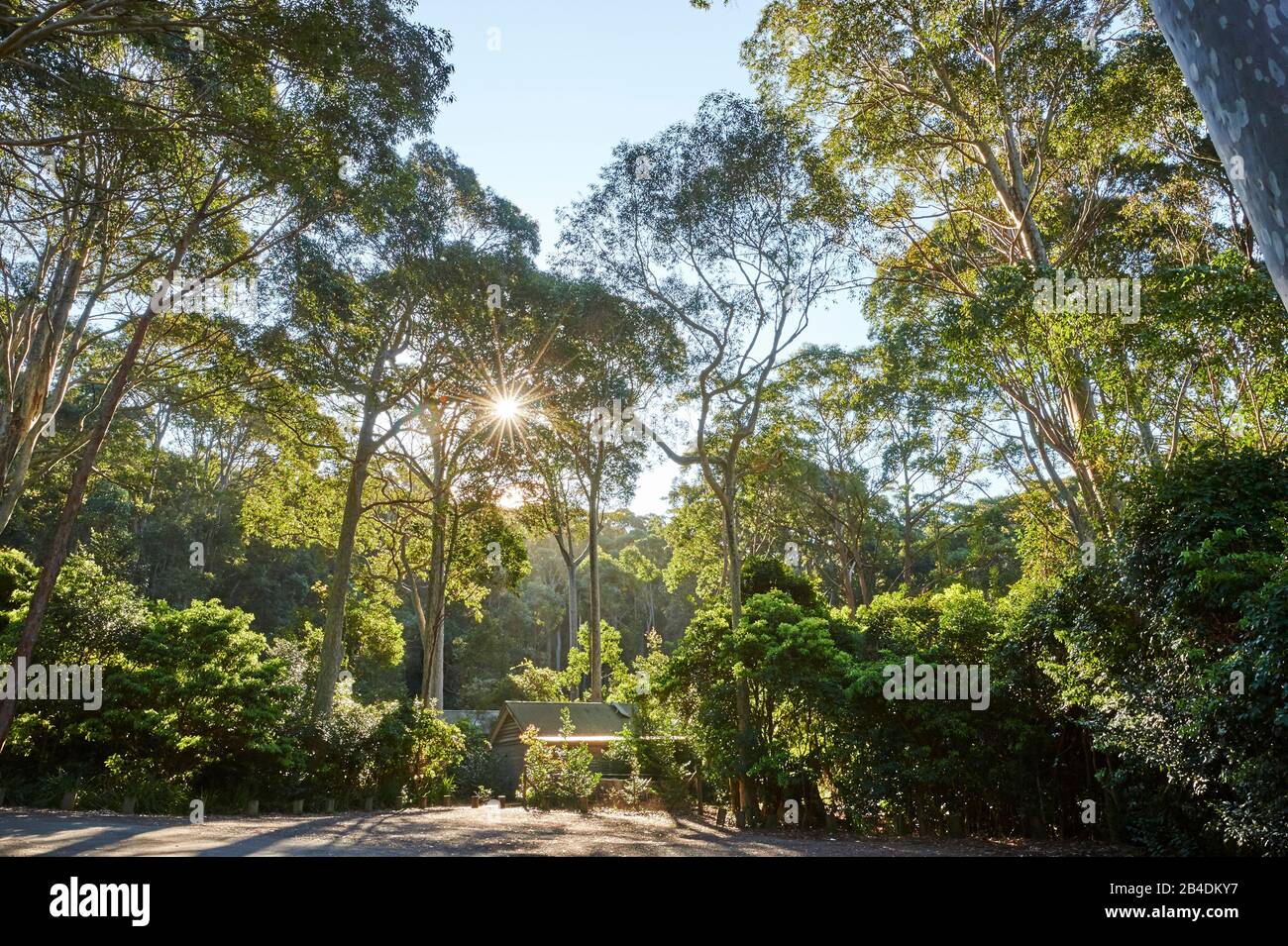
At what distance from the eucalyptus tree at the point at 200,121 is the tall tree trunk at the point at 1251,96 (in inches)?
333

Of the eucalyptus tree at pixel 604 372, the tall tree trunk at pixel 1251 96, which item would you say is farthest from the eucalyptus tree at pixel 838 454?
the tall tree trunk at pixel 1251 96

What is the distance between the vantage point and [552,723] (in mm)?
21219

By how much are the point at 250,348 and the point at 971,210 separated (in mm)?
14999

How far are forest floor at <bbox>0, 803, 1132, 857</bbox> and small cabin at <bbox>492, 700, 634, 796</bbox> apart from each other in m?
8.04

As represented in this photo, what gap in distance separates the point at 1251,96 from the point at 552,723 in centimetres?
2159

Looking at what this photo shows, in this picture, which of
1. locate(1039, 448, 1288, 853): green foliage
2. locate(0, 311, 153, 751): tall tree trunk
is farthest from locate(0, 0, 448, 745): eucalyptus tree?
locate(1039, 448, 1288, 853): green foliage

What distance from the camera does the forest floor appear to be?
6.95 meters

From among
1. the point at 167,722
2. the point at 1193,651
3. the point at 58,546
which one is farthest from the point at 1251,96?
the point at 167,722

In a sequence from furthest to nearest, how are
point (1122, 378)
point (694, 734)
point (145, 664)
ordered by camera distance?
point (694, 734) < point (145, 664) < point (1122, 378)

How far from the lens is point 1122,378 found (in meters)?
9.07

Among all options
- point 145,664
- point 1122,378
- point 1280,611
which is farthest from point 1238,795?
point 145,664

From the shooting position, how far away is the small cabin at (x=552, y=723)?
19953mm

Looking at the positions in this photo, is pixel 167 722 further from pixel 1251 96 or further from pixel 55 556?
pixel 1251 96

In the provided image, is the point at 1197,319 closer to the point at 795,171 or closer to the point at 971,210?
the point at 971,210
